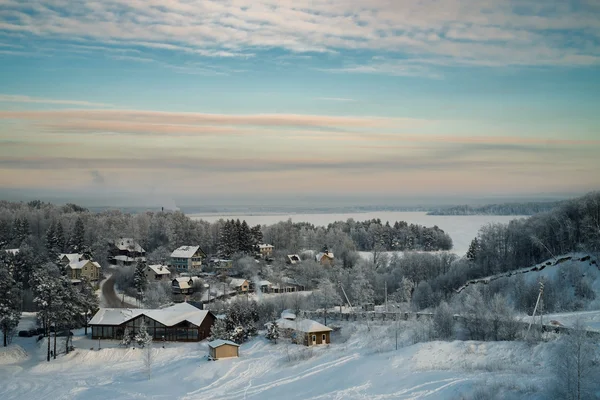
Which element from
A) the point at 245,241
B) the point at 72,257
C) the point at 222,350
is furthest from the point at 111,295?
the point at 222,350

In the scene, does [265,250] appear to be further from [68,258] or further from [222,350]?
[222,350]

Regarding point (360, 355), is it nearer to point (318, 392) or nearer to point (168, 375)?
point (318, 392)

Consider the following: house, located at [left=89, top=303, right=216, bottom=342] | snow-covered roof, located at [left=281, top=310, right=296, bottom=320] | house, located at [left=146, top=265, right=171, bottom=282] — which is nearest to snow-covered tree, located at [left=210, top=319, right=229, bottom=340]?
house, located at [left=89, top=303, right=216, bottom=342]

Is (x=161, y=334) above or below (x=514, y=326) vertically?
below

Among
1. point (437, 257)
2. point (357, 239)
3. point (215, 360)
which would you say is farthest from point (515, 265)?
point (357, 239)

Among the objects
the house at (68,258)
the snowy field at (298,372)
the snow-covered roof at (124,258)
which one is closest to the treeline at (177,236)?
the snow-covered roof at (124,258)
